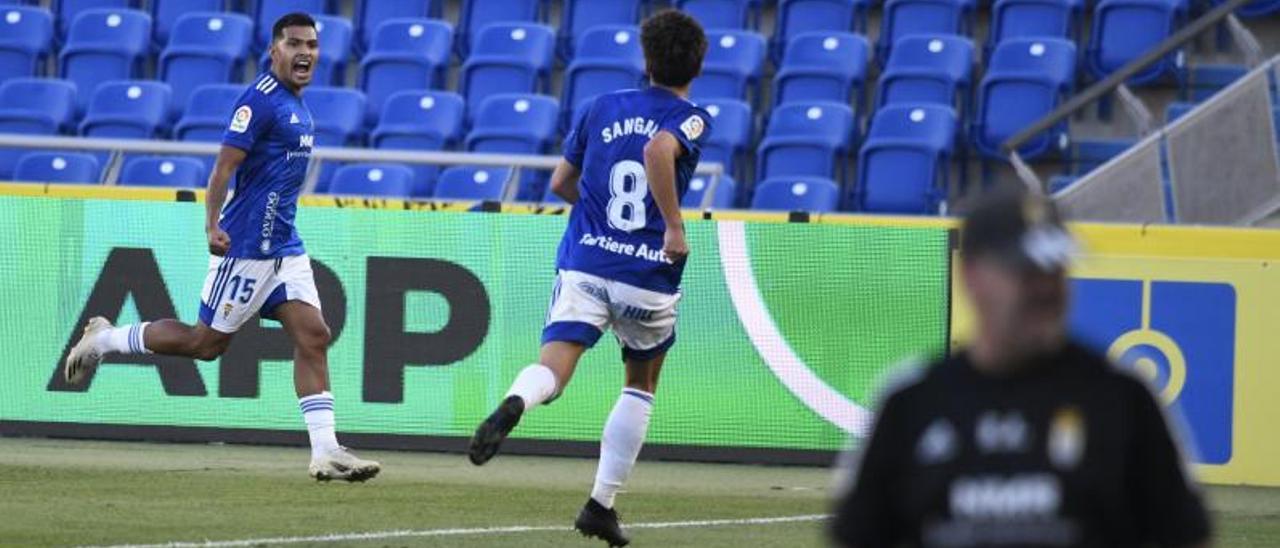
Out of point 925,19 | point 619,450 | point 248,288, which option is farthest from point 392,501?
point 925,19

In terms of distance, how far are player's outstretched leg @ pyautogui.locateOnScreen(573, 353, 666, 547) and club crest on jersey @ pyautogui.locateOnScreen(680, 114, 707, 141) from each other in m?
0.86

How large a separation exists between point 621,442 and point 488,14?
11816 mm

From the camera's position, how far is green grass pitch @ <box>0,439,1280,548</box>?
8.81m

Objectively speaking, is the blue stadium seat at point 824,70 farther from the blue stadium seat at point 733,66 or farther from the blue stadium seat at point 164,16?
the blue stadium seat at point 164,16

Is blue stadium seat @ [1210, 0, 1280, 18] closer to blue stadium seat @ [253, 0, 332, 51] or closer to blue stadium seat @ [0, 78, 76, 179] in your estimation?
blue stadium seat @ [253, 0, 332, 51]

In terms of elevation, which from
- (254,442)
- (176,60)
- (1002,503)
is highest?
(176,60)

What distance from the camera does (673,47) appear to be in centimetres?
855

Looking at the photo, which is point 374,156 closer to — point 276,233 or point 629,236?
point 276,233

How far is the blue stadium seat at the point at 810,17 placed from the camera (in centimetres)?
1930

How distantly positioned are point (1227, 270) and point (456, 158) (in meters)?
4.97

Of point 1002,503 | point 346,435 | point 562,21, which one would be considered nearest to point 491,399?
point 346,435

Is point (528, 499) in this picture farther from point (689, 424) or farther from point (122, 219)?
point (122, 219)

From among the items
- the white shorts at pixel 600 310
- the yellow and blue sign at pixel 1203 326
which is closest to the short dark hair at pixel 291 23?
the white shorts at pixel 600 310

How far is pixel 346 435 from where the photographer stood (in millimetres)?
12961
